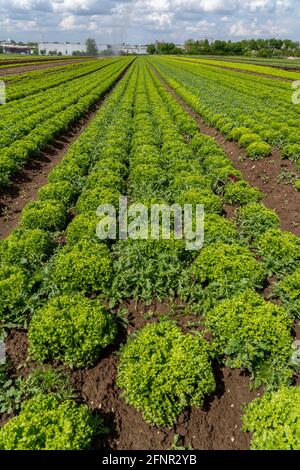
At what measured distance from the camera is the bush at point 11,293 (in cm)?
692

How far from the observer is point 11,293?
703cm

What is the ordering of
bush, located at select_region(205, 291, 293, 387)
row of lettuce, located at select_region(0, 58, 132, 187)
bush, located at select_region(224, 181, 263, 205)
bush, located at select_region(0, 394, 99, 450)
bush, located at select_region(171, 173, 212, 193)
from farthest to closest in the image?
1. row of lettuce, located at select_region(0, 58, 132, 187)
2. bush, located at select_region(171, 173, 212, 193)
3. bush, located at select_region(224, 181, 263, 205)
4. bush, located at select_region(205, 291, 293, 387)
5. bush, located at select_region(0, 394, 99, 450)

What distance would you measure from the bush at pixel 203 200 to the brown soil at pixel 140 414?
17.2ft

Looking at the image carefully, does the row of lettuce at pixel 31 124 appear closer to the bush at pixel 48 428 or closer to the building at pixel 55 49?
the bush at pixel 48 428

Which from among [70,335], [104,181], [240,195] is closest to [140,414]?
[70,335]

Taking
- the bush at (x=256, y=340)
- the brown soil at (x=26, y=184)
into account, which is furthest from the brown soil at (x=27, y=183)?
the bush at (x=256, y=340)

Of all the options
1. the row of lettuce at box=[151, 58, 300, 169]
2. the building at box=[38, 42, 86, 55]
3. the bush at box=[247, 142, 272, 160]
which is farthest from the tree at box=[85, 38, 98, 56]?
the bush at box=[247, 142, 272, 160]

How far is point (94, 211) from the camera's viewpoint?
32.9ft

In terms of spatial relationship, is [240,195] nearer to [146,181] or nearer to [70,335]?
[146,181]

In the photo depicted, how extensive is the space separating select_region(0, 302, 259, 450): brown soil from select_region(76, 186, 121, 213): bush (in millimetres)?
4770

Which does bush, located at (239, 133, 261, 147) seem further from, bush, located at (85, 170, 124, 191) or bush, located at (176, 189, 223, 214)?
bush, located at (85, 170, 124, 191)

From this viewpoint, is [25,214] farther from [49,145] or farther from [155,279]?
[49,145]

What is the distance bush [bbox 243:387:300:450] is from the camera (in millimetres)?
4520
